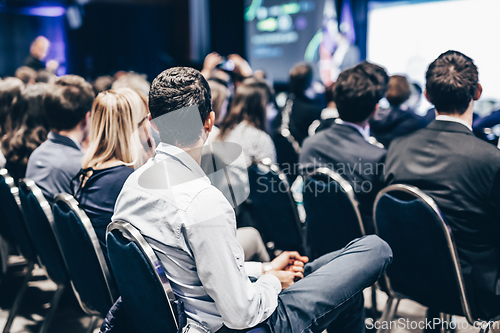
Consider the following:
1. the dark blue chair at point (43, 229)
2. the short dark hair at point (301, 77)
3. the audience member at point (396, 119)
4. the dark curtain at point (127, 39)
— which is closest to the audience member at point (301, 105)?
the short dark hair at point (301, 77)

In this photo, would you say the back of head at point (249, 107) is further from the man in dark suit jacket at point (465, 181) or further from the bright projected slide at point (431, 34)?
the bright projected slide at point (431, 34)

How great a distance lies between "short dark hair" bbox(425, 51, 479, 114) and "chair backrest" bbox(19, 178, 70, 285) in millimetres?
1734

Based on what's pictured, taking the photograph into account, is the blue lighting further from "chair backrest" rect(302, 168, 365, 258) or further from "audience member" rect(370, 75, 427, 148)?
"chair backrest" rect(302, 168, 365, 258)

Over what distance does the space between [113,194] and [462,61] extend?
160 cm

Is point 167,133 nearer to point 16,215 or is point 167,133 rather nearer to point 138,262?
point 138,262

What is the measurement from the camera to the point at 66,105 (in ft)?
7.24

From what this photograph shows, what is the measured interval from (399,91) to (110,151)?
251cm

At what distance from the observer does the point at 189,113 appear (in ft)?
3.78

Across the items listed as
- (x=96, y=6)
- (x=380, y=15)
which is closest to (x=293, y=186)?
(x=380, y=15)

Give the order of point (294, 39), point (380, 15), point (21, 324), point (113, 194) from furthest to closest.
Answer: point (294, 39)
point (380, 15)
point (21, 324)
point (113, 194)

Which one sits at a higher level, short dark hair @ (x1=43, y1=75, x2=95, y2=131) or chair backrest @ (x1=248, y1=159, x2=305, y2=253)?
short dark hair @ (x1=43, y1=75, x2=95, y2=131)

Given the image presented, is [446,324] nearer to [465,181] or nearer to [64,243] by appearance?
[465,181]

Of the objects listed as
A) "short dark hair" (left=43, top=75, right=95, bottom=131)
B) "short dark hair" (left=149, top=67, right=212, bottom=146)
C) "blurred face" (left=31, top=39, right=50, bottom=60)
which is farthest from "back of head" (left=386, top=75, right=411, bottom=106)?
"blurred face" (left=31, top=39, right=50, bottom=60)

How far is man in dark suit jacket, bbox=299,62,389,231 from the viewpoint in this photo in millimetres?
2006
